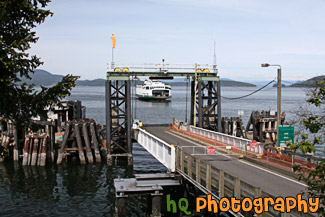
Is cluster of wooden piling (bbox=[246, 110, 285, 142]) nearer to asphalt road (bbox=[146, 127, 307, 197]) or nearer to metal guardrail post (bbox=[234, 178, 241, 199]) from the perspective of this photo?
asphalt road (bbox=[146, 127, 307, 197])

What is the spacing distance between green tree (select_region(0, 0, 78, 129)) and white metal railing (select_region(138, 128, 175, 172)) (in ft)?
27.3

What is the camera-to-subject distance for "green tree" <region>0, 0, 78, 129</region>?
13675 millimetres

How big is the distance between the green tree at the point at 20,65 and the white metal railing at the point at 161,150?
8.33m

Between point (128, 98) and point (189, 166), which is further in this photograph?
point (128, 98)

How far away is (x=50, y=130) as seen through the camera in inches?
1302

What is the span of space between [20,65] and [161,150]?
11502 mm

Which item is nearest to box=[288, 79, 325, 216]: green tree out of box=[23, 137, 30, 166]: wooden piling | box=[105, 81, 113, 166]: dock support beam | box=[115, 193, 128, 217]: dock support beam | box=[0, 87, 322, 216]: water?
box=[115, 193, 128, 217]: dock support beam

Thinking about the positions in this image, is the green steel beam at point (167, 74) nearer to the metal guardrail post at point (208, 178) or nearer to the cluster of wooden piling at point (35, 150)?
the cluster of wooden piling at point (35, 150)

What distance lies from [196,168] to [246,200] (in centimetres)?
503

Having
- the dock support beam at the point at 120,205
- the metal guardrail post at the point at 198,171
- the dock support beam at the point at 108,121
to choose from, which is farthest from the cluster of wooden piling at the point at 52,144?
the metal guardrail post at the point at 198,171

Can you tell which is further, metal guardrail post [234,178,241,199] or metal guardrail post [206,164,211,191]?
metal guardrail post [206,164,211,191]

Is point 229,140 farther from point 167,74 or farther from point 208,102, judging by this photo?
point 208,102

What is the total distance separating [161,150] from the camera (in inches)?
912

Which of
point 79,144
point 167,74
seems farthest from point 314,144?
point 79,144
